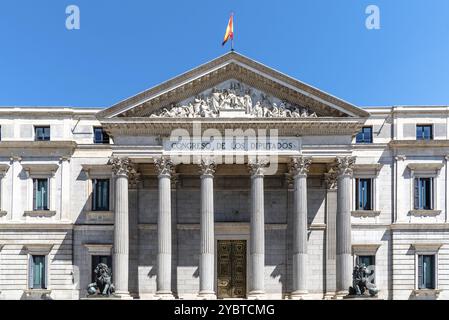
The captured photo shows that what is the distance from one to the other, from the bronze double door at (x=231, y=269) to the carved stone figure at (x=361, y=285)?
10017mm

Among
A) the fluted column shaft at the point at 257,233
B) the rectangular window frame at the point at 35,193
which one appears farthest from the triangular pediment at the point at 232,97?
the rectangular window frame at the point at 35,193

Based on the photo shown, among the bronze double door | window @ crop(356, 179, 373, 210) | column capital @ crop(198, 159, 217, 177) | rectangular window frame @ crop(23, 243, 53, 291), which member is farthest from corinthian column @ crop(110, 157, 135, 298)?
window @ crop(356, 179, 373, 210)

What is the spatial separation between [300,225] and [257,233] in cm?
305

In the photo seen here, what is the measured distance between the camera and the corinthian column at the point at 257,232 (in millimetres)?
50656

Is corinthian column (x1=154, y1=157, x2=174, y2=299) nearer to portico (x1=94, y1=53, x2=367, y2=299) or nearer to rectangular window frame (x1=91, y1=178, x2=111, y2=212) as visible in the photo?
portico (x1=94, y1=53, x2=367, y2=299)

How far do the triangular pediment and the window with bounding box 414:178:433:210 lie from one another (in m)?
10.1

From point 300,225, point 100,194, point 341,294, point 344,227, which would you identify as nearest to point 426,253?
point 344,227

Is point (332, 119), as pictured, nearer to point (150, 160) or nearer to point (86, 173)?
point (150, 160)

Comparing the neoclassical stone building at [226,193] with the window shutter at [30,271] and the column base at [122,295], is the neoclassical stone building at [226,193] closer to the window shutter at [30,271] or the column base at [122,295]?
the window shutter at [30,271]

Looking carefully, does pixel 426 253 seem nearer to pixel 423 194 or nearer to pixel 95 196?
pixel 423 194

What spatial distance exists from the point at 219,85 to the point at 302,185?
9291mm

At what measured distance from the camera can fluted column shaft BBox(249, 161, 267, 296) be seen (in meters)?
50.7

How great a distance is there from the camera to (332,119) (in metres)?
51.9
